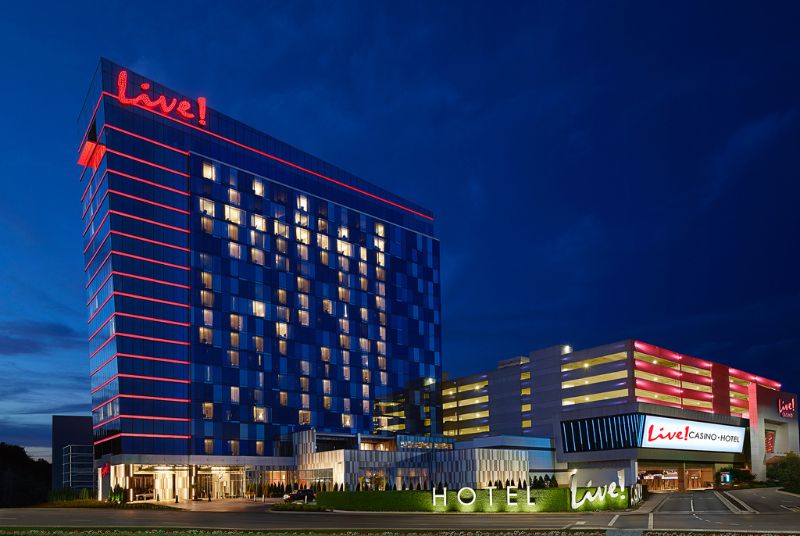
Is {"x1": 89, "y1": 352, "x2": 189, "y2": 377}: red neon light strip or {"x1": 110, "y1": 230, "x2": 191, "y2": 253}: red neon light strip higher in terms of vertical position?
{"x1": 110, "y1": 230, "x2": 191, "y2": 253}: red neon light strip

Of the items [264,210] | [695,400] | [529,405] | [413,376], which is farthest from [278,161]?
[695,400]

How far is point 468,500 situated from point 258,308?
2974 inches

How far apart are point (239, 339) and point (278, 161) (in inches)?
1373

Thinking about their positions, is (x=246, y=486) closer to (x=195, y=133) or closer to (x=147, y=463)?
(x=147, y=463)

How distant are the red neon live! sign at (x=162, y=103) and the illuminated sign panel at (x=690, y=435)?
87634 mm

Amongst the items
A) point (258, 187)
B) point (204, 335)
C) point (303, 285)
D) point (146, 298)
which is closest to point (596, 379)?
point (303, 285)

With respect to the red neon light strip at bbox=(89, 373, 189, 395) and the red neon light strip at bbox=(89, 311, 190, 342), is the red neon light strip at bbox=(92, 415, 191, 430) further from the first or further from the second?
the red neon light strip at bbox=(89, 311, 190, 342)

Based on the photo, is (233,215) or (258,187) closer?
(233,215)

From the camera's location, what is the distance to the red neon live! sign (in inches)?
4643

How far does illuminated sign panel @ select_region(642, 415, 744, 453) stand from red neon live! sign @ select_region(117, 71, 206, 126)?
87.6 meters

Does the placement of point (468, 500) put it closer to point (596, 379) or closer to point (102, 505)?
point (102, 505)

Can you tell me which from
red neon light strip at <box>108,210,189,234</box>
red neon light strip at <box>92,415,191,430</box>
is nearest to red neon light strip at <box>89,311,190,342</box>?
red neon light strip at <box>92,415,191,430</box>

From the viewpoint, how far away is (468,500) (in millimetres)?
63844

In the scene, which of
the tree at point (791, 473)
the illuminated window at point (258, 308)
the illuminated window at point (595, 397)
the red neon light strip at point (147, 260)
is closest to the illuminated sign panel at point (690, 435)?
the illuminated window at point (595, 397)
